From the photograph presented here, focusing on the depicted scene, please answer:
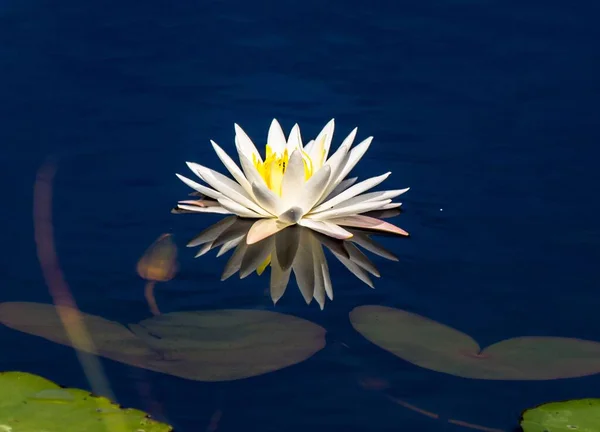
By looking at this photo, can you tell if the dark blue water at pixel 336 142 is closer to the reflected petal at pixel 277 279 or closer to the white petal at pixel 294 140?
the reflected petal at pixel 277 279

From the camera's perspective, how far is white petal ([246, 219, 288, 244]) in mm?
3822

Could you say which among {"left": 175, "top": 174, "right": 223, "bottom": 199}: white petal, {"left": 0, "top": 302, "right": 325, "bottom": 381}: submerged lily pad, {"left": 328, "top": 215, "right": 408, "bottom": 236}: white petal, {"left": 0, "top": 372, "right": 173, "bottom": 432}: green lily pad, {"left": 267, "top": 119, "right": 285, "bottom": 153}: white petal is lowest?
{"left": 0, "top": 372, "right": 173, "bottom": 432}: green lily pad

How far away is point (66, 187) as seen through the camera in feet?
13.9

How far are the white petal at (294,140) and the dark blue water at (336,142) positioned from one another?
0.35 metres

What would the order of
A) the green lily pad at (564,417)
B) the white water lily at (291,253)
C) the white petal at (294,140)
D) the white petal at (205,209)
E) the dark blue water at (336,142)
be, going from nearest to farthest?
the green lily pad at (564,417) < the dark blue water at (336,142) < the white water lily at (291,253) < the white petal at (205,209) < the white petal at (294,140)

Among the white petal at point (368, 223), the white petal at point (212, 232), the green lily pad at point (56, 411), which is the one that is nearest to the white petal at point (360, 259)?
the white petal at point (368, 223)

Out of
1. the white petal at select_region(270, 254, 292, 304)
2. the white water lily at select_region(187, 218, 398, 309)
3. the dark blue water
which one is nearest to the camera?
the dark blue water

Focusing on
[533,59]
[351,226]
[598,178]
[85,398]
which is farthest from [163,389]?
[533,59]

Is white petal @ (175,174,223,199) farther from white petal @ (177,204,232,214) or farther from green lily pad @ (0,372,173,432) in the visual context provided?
green lily pad @ (0,372,173,432)

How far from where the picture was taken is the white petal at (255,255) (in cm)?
373

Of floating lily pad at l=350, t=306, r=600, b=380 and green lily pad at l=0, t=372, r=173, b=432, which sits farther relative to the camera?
floating lily pad at l=350, t=306, r=600, b=380

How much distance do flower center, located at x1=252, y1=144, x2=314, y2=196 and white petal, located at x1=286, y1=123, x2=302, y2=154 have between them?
158 mm

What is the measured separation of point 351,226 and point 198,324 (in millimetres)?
1047

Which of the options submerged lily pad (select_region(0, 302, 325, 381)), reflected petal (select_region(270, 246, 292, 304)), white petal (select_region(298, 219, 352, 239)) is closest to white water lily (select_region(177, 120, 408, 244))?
white petal (select_region(298, 219, 352, 239))
